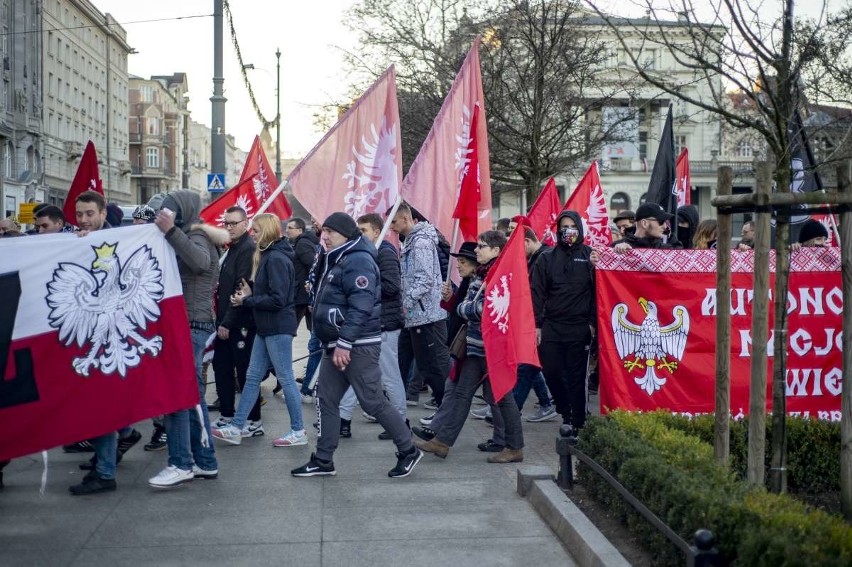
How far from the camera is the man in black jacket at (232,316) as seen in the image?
8.45 m

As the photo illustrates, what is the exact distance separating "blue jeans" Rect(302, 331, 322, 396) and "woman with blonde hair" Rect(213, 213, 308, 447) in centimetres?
118

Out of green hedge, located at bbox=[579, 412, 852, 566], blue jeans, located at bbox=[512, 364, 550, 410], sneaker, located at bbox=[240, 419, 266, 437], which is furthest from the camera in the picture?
blue jeans, located at bbox=[512, 364, 550, 410]

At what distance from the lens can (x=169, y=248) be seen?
6.77 meters

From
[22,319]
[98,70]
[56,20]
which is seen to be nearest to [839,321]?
[22,319]

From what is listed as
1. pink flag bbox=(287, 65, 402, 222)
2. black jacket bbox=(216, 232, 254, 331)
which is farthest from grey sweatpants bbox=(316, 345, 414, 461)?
pink flag bbox=(287, 65, 402, 222)

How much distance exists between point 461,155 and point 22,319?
4.54m

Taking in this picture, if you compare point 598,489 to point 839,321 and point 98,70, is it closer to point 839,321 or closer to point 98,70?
point 839,321

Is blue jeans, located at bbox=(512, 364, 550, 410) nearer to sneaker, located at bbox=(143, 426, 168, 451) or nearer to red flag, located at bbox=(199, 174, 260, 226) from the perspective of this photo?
sneaker, located at bbox=(143, 426, 168, 451)

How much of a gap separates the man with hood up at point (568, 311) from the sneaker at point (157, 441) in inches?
123

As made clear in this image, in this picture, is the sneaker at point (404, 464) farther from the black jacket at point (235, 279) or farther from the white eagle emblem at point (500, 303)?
the black jacket at point (235, 279)

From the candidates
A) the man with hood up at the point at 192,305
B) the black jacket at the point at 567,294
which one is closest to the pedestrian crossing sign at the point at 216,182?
the black jacket at the point at 567,294

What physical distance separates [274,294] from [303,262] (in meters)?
3.40

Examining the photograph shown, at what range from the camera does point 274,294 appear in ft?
26.6

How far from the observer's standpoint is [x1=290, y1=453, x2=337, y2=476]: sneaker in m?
7.26
